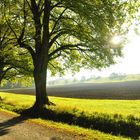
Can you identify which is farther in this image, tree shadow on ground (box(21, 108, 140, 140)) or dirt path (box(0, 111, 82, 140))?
tree shadow on ground (box(21, 108, 140, 140))

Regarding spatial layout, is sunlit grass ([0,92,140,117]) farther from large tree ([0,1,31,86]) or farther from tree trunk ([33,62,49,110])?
large tree ([0,1,31,86])

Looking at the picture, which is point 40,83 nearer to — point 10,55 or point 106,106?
point 106,106

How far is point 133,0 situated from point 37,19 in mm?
10470

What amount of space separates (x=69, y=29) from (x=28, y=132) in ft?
46.5

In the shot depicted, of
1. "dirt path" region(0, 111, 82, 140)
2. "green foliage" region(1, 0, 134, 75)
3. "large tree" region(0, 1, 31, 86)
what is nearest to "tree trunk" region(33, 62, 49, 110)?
"green foliage" region(1, 0, 134, 75)

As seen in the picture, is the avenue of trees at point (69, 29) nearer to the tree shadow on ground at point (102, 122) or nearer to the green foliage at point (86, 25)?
the green foliage at point (86, 25)

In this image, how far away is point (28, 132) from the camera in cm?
1733

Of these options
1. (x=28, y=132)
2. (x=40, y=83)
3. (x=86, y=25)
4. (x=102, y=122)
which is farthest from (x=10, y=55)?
(x=28, y=132)

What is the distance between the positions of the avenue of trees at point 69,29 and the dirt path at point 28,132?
25.4 feet

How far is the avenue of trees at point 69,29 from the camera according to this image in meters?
24.3

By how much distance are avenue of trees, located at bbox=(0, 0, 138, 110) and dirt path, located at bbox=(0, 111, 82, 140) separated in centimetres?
774

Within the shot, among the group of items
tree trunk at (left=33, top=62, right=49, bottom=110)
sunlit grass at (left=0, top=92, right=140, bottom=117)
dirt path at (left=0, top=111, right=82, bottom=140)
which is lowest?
dirt path at (left=0, top=111, right=82, bottom=140)

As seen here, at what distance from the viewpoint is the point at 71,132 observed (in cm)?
1702

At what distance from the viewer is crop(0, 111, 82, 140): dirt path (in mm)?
15734
